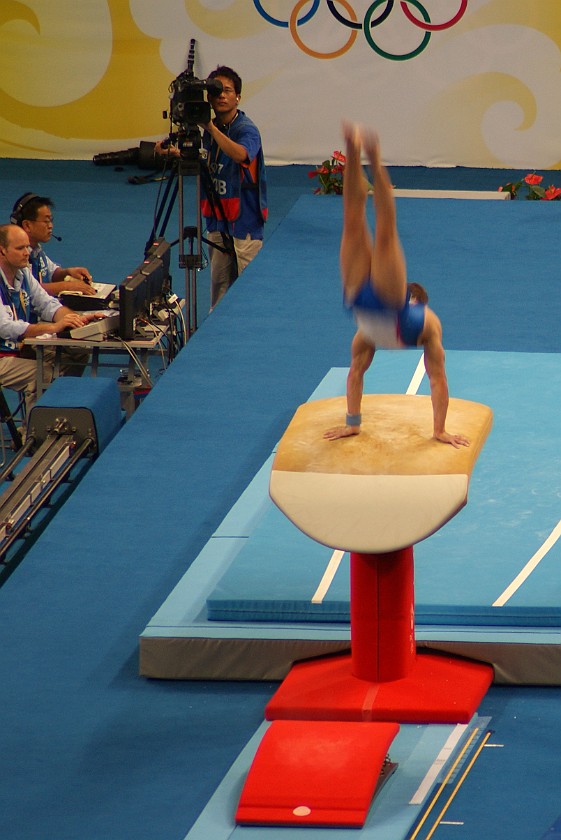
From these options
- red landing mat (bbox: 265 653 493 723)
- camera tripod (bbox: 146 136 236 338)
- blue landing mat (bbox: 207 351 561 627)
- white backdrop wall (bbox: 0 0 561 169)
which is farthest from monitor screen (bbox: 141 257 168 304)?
white backdrop wall (bbox: 0 0 561 169)

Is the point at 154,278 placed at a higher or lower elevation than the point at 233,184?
lower

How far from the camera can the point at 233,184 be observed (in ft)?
25.5

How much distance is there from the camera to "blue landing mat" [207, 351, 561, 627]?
4.16m

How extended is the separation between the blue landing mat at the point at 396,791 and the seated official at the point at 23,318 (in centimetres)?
315

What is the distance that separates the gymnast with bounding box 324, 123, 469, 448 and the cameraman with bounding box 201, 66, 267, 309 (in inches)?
145

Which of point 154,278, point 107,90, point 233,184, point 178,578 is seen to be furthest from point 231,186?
point 107,90

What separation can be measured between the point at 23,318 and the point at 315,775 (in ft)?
12.2

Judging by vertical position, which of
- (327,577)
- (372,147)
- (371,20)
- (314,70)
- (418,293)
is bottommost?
(327,577)

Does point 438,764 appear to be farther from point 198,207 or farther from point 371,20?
point 371,20

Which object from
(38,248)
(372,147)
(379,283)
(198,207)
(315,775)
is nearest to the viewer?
(315,775)

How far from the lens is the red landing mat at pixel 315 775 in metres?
3.47

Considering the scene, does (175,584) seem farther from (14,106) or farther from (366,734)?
(14,106)

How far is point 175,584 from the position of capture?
4.59 metres

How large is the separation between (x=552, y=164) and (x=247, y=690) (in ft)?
28.0
